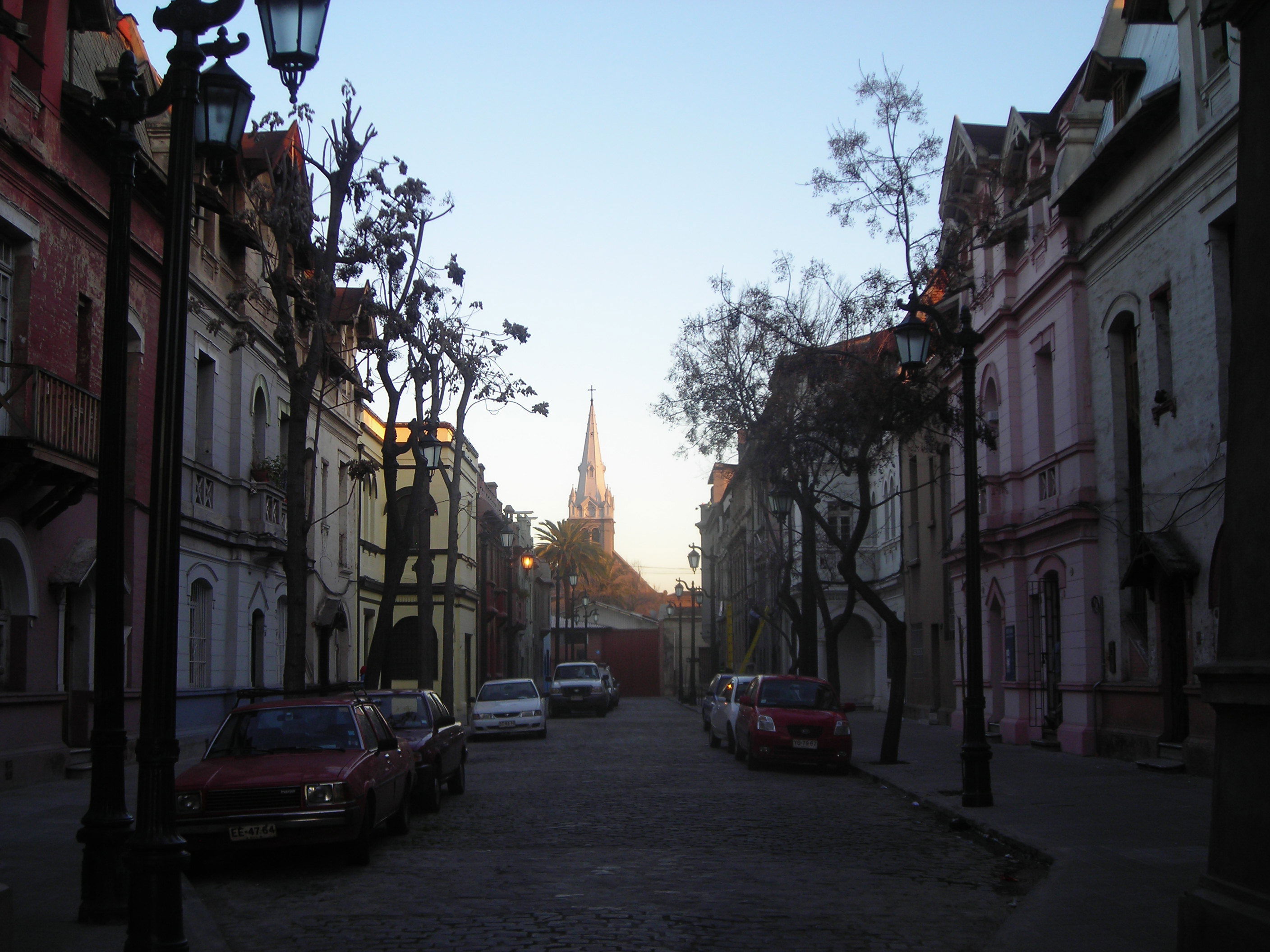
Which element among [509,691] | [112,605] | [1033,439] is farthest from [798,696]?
[112,605]

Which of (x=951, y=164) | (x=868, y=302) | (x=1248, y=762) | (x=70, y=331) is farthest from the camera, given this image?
(x=951, y=164)

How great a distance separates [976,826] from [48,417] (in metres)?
12.2

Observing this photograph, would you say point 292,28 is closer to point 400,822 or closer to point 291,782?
point 291,782

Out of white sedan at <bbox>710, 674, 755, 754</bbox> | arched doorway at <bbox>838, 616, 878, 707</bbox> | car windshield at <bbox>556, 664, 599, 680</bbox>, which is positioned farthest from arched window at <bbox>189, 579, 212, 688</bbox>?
arched doorway at <bbox>838, 616, 878, 707</bbox>

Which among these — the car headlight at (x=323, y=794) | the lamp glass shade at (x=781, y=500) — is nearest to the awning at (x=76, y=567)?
the car headlight at (x=323, y=794)

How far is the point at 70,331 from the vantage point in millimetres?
18438

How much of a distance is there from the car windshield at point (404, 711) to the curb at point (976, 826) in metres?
6.23

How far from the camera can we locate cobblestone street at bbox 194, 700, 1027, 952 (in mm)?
8109

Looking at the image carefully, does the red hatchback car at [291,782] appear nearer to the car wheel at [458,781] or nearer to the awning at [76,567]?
the car wheel at [458,781]

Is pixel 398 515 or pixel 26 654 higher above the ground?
pixel 398 515

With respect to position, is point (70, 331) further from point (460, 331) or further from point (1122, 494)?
point (1122, 494)

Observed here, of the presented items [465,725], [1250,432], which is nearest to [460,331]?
[465,725]

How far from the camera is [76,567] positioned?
18.2m

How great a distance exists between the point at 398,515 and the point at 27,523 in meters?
7.98
